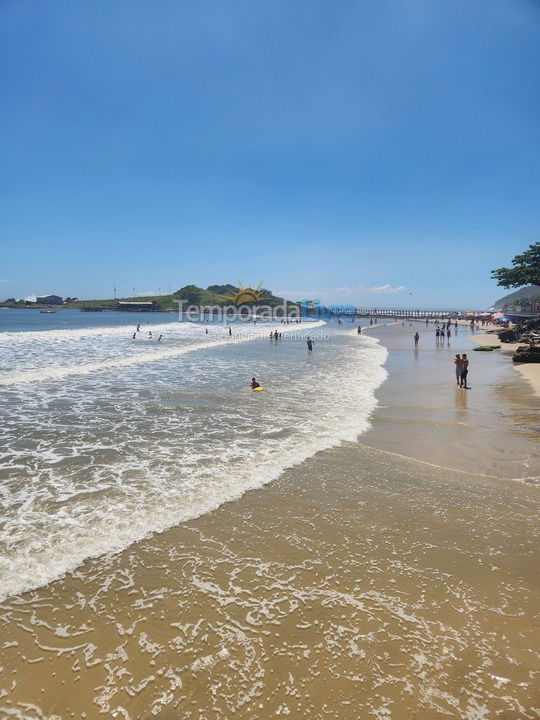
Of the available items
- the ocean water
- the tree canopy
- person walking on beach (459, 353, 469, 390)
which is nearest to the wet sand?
the ocean water

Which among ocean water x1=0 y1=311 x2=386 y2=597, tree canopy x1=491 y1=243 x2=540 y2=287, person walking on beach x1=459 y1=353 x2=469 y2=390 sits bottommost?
ocean water x1=0 y1=311 x2=386 y2=597

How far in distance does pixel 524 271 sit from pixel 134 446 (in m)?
69.7

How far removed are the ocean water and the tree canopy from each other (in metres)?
49.3

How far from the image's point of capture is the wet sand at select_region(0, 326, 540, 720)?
3801 millimetres

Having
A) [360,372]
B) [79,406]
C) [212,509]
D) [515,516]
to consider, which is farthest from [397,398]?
[79,406]

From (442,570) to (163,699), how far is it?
13.3ft

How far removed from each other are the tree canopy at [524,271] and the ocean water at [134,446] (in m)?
49.3

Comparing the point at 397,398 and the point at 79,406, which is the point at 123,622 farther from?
the point at 397,398

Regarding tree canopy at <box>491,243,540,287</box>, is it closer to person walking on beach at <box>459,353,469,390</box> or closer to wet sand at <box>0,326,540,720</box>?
person walking on beach at <box>459,353,469,390</box>

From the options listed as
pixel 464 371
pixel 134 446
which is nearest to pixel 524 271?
pixel 464 371

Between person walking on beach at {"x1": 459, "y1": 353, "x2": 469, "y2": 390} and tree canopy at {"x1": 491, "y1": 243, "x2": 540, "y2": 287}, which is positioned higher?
tree canopy at {"x1": 491, "y1": 243, "x2": 540, "y2": 287}

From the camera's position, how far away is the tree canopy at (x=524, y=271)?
193ft

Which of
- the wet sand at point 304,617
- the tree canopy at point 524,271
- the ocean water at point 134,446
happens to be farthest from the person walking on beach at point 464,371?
the tree canopy at point 524,271

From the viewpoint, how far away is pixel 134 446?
1160 centimetres
